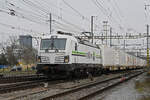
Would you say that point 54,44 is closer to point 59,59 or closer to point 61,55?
point 61,55

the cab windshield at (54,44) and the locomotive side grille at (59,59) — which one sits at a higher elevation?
the cab windshield at (54,44)

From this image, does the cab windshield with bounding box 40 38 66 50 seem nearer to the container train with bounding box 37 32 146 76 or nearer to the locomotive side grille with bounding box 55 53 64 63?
the container train with bounding box 37 32 146 76

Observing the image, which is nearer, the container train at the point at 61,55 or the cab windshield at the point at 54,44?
the container train at the point at 61,55

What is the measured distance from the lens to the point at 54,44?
18250 mm

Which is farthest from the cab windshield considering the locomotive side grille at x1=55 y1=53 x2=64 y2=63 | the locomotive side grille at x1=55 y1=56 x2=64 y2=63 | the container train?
the locomotive side grille at x1=55 y1=56 x2=64 y2=63

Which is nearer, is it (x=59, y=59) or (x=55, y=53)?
(x=59, y=59)

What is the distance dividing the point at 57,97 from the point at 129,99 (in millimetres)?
3359

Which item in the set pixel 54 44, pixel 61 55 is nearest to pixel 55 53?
pixel 61 55

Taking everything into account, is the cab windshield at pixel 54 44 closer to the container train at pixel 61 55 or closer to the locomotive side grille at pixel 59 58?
the container train at pixel 61 55

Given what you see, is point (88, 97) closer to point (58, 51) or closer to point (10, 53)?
point (58, 51)

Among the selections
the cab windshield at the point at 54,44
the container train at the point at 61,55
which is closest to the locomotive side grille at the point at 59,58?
the container train at the point at 61,55

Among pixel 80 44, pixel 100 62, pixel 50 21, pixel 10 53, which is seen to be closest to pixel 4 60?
pixel 10 53

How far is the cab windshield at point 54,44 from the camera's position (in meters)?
18.0

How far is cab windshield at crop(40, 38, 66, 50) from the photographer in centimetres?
1804
